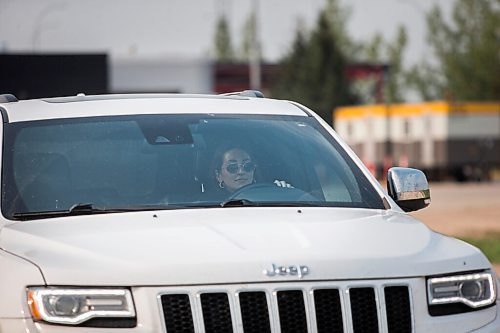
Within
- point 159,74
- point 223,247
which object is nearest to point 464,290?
point 223,247

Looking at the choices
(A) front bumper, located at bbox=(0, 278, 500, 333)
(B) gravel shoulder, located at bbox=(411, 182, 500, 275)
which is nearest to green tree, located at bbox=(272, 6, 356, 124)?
(B) gravel shoulder, located at bbox=(411, 182, 500, 275)

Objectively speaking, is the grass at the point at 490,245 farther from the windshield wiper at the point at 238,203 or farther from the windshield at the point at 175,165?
the windshield wiper at the point at 238,203

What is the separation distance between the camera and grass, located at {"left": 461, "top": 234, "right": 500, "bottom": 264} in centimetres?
1983

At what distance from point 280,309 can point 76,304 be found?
0.69 meters

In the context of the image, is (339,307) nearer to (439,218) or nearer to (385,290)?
(385,290)

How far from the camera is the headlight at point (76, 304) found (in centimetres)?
503

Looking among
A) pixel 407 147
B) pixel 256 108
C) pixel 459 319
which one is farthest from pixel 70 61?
pixel 407 147

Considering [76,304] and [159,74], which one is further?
[159,74]

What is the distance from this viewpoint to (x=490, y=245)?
886 inches

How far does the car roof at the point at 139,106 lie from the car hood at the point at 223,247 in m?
0.97

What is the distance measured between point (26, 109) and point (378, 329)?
7.52 feet

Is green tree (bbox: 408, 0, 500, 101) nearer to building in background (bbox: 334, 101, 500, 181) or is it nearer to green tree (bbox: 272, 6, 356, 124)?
green tree (bbox: 272, 6, 356, 124)

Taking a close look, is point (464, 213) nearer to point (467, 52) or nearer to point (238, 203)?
point (238, 203)

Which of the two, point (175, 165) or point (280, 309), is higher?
point (175, 165)
